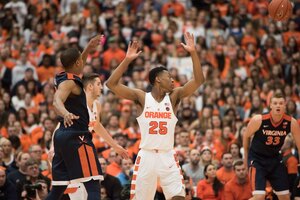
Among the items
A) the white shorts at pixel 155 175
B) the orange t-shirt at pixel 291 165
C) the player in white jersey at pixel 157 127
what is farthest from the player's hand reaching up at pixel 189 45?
the orange t-shirt at pixel 291 165

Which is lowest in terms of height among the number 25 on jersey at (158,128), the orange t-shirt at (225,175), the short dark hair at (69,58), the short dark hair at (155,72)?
the orange t-shirt at (225,175)

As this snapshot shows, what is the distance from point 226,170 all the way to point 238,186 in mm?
1013

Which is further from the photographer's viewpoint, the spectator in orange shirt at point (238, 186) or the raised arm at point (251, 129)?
the spectator in orange shirt at point (238, 186)

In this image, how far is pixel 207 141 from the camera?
15.8m

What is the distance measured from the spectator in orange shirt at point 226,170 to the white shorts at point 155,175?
3.91m

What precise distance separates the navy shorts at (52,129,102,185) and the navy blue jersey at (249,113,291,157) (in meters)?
3.51

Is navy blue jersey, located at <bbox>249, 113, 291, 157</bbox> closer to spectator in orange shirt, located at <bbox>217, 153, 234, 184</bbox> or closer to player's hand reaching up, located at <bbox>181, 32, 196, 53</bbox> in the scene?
spectator in orange shirt, located at <bbox>217, 153, 234, 184</bbox>

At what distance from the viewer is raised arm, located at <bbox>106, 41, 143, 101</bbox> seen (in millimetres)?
9807

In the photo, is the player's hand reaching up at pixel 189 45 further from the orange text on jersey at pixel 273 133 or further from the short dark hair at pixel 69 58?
the orange text on jersey at pixel 273 133

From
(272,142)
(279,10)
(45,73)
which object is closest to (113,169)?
(272,142)

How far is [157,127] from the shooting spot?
32.6ft

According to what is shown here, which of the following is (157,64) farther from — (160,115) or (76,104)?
(76,104)

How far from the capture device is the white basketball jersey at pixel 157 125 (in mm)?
9867

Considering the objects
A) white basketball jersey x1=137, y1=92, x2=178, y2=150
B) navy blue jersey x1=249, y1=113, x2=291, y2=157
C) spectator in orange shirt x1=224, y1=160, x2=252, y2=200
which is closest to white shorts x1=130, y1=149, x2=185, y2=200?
white basketball jersey x1=137, y1=92, x2=178, y2=150
